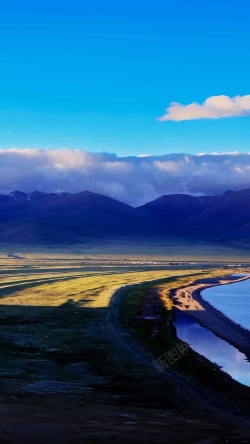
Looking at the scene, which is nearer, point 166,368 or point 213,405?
point 213,405

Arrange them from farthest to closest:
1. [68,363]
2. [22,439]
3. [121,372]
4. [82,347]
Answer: [82,347]
[68,363]
[121,372]
[22,439]

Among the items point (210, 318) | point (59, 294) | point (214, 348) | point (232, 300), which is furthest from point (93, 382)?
point (232, 300)

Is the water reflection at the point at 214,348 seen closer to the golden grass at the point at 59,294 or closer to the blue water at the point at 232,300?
the blue water at the point at 232,300

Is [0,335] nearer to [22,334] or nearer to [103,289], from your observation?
[22,334]

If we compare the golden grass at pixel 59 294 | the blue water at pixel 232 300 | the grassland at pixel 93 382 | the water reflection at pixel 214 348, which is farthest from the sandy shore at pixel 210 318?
the golden grass at pixel 59 294

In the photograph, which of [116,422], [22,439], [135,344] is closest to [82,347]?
[135,344]

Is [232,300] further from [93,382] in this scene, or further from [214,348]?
[93,382]
